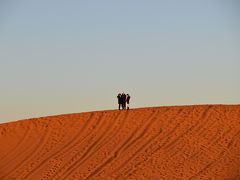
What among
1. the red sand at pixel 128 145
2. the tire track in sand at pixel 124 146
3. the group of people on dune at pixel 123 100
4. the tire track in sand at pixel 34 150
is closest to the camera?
Answer: the red sand at pixel 128 145

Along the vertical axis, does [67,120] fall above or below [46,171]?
above

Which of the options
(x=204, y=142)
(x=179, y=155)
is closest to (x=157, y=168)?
(x=179, y=155)

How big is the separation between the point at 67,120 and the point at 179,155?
448 inches

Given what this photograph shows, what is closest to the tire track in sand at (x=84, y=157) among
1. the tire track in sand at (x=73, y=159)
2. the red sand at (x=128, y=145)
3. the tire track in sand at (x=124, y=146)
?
the red sand at (x=128, y=145)

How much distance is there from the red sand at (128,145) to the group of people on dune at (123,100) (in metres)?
0.67

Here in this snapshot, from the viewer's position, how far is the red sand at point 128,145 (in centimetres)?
3125

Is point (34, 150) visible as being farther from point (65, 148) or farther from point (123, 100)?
point (123, 100)

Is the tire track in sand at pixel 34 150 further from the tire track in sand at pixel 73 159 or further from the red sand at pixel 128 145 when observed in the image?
the tire track in sand at pixel 73 159

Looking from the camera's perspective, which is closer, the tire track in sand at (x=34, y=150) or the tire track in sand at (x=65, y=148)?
the tire track in sand at (x=65, y=148)

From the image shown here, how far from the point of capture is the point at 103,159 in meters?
33.7

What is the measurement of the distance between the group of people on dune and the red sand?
2.20 ft

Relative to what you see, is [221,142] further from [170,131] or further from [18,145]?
[18,145]

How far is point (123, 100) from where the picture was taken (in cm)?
4122

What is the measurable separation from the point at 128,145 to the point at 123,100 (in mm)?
6433
